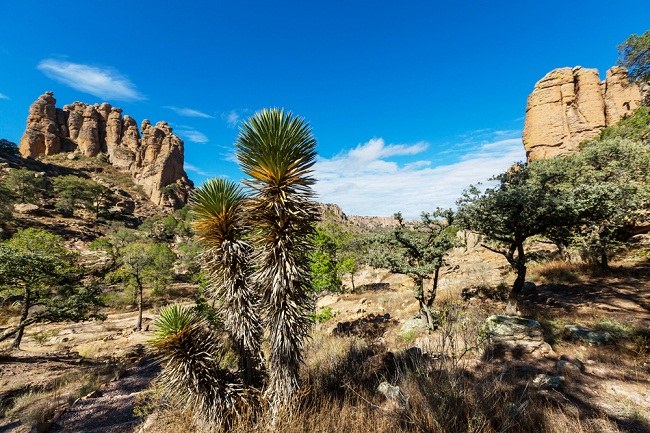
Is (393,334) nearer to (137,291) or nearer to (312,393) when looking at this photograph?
(312,393)

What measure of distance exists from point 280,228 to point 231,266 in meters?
1.45

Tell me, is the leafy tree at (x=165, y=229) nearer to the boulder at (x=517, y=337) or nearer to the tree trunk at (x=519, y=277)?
the tree trunk at (x=519, y=277)

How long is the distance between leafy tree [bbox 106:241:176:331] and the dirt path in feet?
49.1

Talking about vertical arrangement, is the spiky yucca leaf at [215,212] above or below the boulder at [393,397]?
above

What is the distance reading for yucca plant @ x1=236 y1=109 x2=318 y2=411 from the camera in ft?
17.5

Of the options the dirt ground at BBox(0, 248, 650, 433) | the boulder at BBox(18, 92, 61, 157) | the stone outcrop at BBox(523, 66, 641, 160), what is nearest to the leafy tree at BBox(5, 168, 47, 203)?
the boulder at BBox(18, 92, 61, 157)

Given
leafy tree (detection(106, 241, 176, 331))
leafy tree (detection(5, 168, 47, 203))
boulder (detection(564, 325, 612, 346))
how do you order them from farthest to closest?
leafy tree (detection(5, 168, 47, 203)) < leafy tree (detection(106, 241, 176, 331)) < boulder (detection(564, 325, 612, 346))

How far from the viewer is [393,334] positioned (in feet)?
41.7

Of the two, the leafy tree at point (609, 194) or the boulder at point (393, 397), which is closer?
the boulder at point (393, 397)

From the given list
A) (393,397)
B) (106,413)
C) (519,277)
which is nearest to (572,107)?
(519,277)

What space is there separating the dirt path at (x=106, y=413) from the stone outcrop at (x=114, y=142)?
89.3 metres

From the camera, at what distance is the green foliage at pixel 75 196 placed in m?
58.2

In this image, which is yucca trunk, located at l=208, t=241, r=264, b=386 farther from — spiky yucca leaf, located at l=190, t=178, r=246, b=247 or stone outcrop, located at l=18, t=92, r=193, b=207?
stone outcrop, located at l=18, t=92, r=193, b=207

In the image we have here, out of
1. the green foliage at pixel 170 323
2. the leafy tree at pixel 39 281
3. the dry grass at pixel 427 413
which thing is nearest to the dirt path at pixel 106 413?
the dry grass at pixel 427 413
